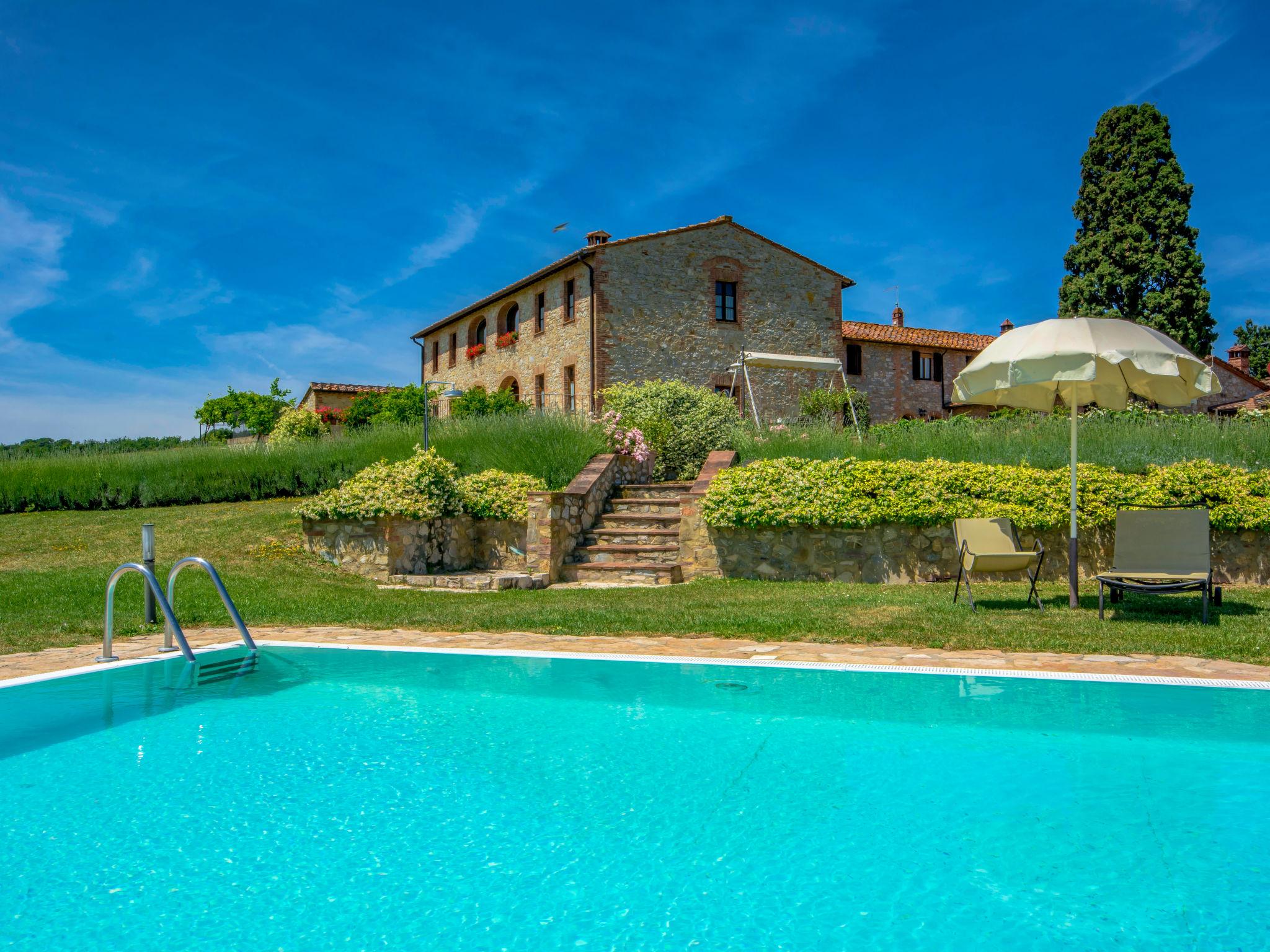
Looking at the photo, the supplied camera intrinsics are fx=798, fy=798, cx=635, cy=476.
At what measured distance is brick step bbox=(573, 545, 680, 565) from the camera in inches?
437

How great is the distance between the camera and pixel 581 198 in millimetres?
23391

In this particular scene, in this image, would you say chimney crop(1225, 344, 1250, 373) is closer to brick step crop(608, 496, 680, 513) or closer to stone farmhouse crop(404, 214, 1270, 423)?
stone farmhouse crop(404, 214, 1270, 423)

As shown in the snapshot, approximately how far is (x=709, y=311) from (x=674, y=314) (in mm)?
1206

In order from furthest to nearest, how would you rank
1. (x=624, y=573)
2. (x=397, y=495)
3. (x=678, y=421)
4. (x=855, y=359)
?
(x=855, y=359)
(x=678, y=421)
(x=397, y=495)
(x=624, y=573)

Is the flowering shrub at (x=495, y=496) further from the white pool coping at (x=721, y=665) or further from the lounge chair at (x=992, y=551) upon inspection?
the lounge chair at (x=992, y=551)

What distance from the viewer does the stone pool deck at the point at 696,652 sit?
16.8 feet

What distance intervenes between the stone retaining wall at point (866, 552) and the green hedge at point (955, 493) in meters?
0.20

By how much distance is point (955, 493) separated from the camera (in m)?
9.87

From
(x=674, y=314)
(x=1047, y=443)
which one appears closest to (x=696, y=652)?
(x=1047, y=443)

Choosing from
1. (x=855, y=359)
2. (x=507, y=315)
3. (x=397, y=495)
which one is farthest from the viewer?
(x=855, y=359)

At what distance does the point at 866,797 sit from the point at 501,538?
8.94 m

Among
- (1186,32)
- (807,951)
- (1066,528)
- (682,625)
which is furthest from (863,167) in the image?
(807,951)

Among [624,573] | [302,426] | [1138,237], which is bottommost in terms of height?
[624,573]

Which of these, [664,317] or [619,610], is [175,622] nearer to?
[619,610]
